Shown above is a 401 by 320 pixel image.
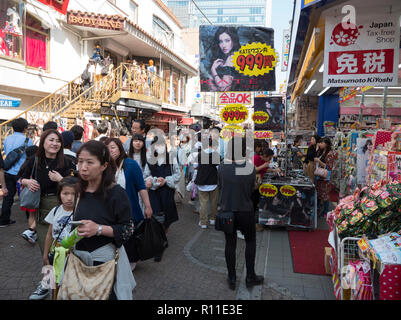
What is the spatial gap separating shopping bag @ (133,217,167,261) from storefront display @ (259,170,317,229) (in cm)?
284

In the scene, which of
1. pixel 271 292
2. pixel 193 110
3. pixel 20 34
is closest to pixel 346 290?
pixel 271 292

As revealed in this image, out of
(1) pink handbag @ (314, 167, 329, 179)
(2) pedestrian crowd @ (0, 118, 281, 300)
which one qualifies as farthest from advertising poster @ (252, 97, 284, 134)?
(1) pink handbag @ (314, 167, 329, 179)

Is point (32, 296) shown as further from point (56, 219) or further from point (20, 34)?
point (20, 34)

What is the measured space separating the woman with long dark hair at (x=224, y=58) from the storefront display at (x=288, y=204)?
2.42 m

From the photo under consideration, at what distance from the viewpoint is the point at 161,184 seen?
4.75 meters

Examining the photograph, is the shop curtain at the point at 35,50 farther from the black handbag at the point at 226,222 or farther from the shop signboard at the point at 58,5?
the black handbag at the point at 226,222

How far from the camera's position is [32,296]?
334cm

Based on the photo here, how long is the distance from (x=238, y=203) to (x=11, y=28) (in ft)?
32.3

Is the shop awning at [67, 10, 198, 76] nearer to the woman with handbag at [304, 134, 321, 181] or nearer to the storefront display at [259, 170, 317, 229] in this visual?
the woman with handbag at [304, 134, 321, 181]

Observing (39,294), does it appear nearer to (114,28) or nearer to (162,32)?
(114,28)

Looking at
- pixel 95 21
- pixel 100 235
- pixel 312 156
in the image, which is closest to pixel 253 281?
pixel 100 235

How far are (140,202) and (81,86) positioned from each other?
10233 mm

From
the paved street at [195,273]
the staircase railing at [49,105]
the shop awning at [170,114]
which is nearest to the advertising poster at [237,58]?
the paved street at [195,273]

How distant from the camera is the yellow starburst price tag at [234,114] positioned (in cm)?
680
